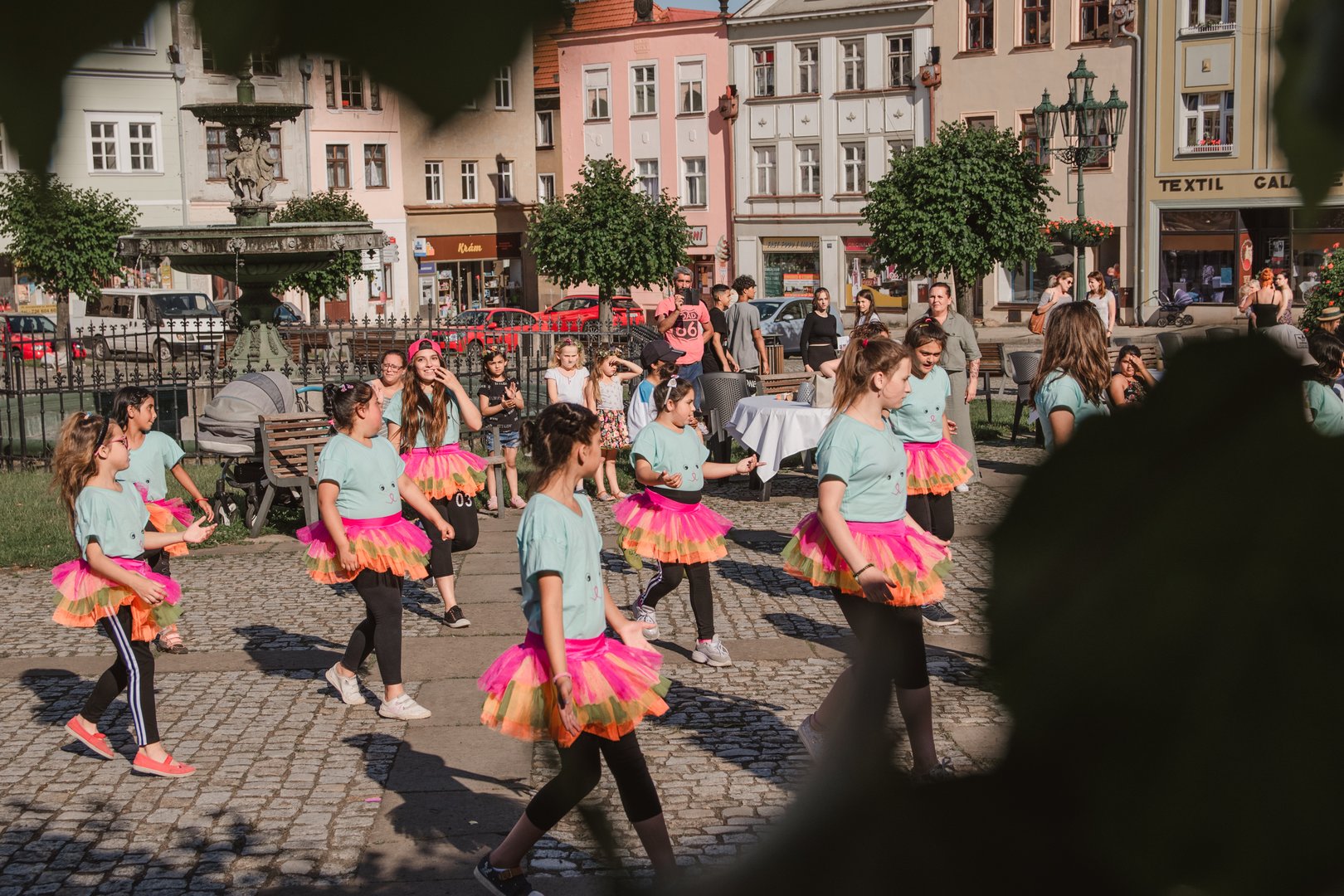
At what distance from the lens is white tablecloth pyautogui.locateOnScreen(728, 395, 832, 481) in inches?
462

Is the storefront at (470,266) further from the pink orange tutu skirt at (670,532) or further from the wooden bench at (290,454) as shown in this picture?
the wooden bench at (290,454)

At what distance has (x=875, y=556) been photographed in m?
5.88

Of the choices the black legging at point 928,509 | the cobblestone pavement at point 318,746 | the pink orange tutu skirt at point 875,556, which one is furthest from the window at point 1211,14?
the black legging at point 928,509

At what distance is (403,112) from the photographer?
616 millimetres

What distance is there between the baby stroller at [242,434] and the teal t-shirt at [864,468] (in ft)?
21.9

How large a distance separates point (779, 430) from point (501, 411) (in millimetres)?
2395

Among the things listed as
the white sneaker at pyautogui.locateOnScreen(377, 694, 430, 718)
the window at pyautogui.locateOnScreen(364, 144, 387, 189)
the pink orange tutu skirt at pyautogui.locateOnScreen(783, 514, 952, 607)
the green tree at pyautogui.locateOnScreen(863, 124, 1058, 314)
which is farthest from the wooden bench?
the green tree at pyautogui.locateOnScreen(863, 124, 1058, 314)

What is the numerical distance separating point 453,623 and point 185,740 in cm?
214

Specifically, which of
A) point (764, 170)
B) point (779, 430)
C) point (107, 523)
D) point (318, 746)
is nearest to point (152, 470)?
point (107, 523)

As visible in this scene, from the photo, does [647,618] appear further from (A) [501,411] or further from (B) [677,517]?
(A) [501,411]

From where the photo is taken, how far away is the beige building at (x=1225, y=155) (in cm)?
59

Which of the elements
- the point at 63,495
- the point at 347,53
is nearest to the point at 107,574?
the point at 63,495

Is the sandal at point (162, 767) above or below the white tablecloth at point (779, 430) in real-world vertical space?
below

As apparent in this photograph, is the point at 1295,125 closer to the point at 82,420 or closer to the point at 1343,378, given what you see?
the point at 1343,378
